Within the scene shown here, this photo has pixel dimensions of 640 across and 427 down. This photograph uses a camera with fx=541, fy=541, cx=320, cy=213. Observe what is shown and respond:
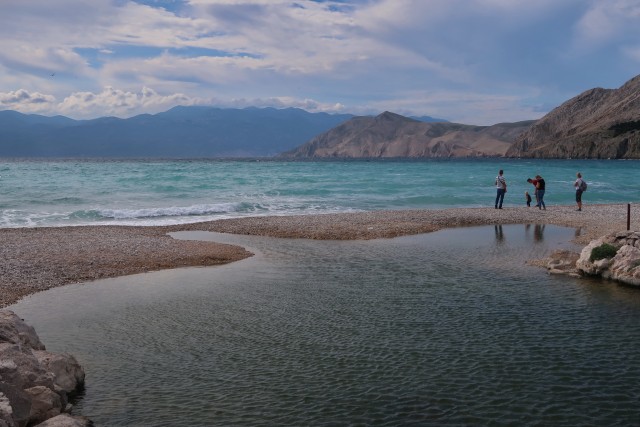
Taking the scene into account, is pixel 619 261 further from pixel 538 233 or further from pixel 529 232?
pixel 529 232

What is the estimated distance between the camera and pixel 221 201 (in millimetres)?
45938

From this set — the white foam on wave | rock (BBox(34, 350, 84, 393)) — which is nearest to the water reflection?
rock (BBox(34, 350, 84, 393))

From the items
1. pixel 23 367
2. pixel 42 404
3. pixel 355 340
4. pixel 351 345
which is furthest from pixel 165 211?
pixel 42 404

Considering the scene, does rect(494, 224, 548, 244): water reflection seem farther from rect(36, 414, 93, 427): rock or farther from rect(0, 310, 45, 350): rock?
rect(36, 414, 93, 427): rock

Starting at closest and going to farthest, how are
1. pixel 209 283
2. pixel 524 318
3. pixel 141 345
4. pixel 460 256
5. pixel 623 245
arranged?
pixel 141 345 < pixel 524 318 < pixel 209 283 < pixel 623 245 < pixel 460 256

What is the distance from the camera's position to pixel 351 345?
11234mm

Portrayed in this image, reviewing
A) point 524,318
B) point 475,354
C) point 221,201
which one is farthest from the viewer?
point 221,201

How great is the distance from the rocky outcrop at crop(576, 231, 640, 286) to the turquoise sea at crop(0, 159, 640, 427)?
0.64 meters

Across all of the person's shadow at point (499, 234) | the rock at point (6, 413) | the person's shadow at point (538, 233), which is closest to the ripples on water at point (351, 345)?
the rock at point (6, 413)

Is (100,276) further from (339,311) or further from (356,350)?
(356,350)

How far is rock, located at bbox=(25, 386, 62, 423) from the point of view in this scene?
308 inches

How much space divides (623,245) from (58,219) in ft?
105

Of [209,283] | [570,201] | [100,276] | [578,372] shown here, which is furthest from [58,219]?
[570,201]

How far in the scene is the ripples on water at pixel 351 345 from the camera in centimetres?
859
